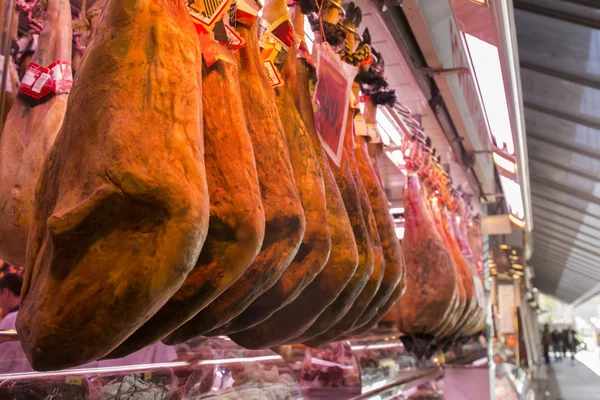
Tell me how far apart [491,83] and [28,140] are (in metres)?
2.02

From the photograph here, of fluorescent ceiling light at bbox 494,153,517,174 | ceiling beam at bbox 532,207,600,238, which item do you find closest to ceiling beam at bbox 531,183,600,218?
ceiling beam at bbox 532,207,600,238

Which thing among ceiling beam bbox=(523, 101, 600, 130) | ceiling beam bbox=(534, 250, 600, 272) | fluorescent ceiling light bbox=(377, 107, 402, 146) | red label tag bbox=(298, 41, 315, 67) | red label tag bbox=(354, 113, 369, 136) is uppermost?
ceiling beam bbox=(523, 101, 600, 130)

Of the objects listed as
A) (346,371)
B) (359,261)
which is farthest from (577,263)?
(359,261)

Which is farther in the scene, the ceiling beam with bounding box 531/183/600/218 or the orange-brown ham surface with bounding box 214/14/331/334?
the ceiling beam with bounding box 531/183/600/218

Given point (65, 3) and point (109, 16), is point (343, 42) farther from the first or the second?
point (109, 16)

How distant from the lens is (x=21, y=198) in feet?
3.35

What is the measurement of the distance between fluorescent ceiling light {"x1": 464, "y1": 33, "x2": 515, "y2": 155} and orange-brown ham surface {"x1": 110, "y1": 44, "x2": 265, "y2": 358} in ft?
5.25

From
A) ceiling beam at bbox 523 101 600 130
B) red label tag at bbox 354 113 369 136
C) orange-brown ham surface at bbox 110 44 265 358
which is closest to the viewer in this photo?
orange-brown ham surface at bbox 110 44 265 358

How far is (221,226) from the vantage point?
31.7 inches

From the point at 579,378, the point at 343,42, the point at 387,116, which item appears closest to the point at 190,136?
the point at 343,42

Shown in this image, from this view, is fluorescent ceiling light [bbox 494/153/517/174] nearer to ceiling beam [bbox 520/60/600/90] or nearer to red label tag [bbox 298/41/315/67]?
ceiling beam [bbox 520/60/600/90]

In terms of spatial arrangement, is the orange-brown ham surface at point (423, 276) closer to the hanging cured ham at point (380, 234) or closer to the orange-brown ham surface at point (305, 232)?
the hanging cured ham at point (380, 234)

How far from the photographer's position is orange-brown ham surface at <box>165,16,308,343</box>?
88 cm

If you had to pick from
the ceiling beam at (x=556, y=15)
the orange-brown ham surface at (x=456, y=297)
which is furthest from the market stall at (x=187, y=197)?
the ceiling beam at (x=556, y=15)
